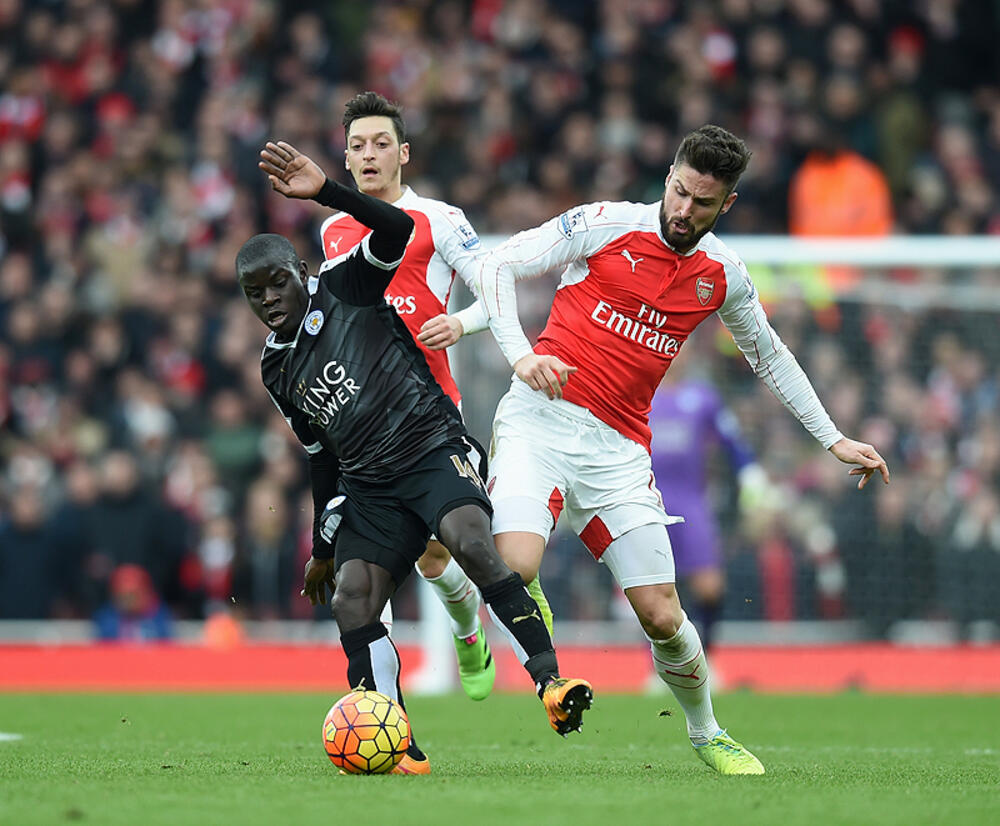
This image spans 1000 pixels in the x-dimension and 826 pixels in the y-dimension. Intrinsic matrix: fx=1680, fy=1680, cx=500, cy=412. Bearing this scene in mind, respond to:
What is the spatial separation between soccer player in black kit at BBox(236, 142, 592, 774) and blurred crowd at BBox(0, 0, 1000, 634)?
6995 millimetres

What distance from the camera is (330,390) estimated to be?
6535 millimetres

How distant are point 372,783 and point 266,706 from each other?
5160 millimetres

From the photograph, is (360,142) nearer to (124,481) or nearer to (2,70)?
(124,481)

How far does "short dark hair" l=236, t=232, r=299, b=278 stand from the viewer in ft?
20.9

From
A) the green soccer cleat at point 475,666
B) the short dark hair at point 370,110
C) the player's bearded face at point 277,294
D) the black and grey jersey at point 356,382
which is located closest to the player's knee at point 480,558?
the black and grey jersey at point 356,382

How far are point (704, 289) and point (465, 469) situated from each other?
124cm

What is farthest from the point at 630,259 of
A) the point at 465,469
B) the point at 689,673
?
the point at 689,673

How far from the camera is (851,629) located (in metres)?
13.5

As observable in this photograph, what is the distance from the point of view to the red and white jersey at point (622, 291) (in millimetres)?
6805

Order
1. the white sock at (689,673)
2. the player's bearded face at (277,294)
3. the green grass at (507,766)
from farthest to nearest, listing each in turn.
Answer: the white sock at (689,673), the player's bearded face at (277,294), the green grass at (507,766)

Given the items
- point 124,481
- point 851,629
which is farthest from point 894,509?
point 124,481

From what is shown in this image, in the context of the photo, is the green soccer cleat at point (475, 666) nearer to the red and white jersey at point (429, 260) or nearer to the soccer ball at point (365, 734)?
the red and white jersey at point (429, 260)

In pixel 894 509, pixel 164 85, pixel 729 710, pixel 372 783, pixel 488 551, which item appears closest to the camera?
pixel 372 783

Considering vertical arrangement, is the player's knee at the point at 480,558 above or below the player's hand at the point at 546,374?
below
